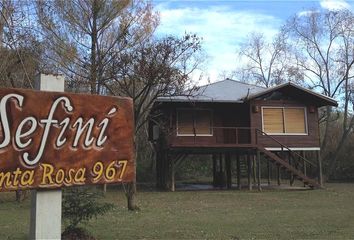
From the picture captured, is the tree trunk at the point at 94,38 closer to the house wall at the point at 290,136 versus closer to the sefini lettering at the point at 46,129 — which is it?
the house wall at the point at 290,136

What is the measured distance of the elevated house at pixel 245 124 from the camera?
29656 mm

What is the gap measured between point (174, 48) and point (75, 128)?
15656 mm

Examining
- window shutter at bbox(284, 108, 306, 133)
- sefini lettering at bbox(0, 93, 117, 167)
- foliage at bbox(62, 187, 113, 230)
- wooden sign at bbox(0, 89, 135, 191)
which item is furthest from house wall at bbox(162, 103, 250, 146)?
sefini lettering at bbox(0, 93, 117, 167)

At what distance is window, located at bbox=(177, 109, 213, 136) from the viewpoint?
30.4m

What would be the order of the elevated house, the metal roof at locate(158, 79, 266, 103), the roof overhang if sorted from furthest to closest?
the roof overhang < the elevated house < the metal roof at locate(158, 79, 266, 103)

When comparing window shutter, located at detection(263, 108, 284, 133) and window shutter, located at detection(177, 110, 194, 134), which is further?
window shutter, located at detection(263, 108, 284, 133)

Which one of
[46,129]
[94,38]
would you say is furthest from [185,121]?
[46,129]

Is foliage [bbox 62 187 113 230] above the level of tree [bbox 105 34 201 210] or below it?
below

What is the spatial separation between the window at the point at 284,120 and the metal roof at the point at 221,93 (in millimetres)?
1552

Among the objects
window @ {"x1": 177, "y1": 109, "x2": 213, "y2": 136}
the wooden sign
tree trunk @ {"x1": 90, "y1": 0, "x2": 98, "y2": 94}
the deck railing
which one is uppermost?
tree trunk @ {"x1": 90, "y1": 0, "x2": 98, "y2": 94}

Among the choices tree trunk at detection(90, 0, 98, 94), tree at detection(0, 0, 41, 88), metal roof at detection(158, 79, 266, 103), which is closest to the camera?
tree at detection(0, 0, 41, 88)

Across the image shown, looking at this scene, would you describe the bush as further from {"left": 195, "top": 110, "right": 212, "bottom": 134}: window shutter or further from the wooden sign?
{"left": 195, "top": 110, "right": 212, "bottom": 134}: window shutter

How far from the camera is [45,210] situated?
7.48 m

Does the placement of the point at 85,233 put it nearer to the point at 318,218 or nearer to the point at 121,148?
the point at 121,148
